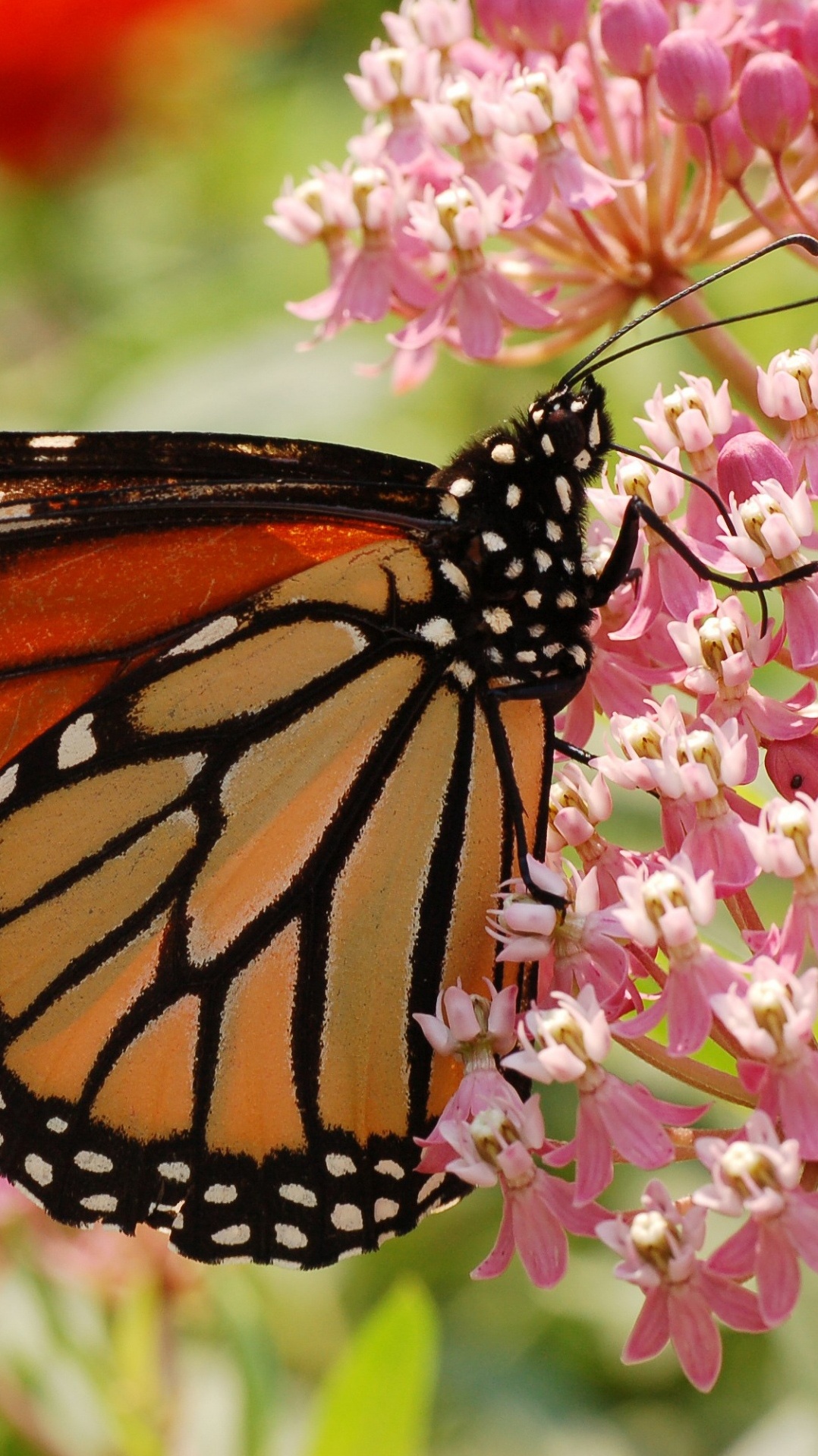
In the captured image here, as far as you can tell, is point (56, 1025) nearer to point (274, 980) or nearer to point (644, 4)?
point (274, 980)

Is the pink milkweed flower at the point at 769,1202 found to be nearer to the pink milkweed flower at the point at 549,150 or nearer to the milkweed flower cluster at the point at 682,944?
the milkweed flower cluster at the point at 682,944


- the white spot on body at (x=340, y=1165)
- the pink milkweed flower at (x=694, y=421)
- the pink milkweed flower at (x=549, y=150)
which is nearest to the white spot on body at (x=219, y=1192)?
the white spot on body at (x=340, y=1165)

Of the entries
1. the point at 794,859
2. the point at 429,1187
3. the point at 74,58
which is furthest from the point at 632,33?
the point at 74,58

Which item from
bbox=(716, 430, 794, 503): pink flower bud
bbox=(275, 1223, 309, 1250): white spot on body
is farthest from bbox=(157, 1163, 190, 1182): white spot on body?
bbox=(716, 430, 794, 503): pink flower bud

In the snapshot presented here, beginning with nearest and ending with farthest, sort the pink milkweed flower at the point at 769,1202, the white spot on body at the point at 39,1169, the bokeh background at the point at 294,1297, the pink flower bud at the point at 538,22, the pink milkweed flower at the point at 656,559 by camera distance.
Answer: the pink milkweed flower at the point at 769,1202 < the pink milkweed flower at the point at 656,559 < the white spot on body at the point at 39,1169 < the pink flower bud at the point at 538,22 < the bokeh background at the point at 294,1297

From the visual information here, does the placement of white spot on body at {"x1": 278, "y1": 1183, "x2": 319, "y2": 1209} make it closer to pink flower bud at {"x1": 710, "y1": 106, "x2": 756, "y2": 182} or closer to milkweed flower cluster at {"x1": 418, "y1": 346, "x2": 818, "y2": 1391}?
milkweed flower cluster at {"x1": 418, "y1": 346, "x2": 818, "y2": 1391}

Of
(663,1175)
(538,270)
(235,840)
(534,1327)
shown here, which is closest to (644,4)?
(538,270)

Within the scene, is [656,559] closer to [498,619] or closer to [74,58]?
[498,619]
